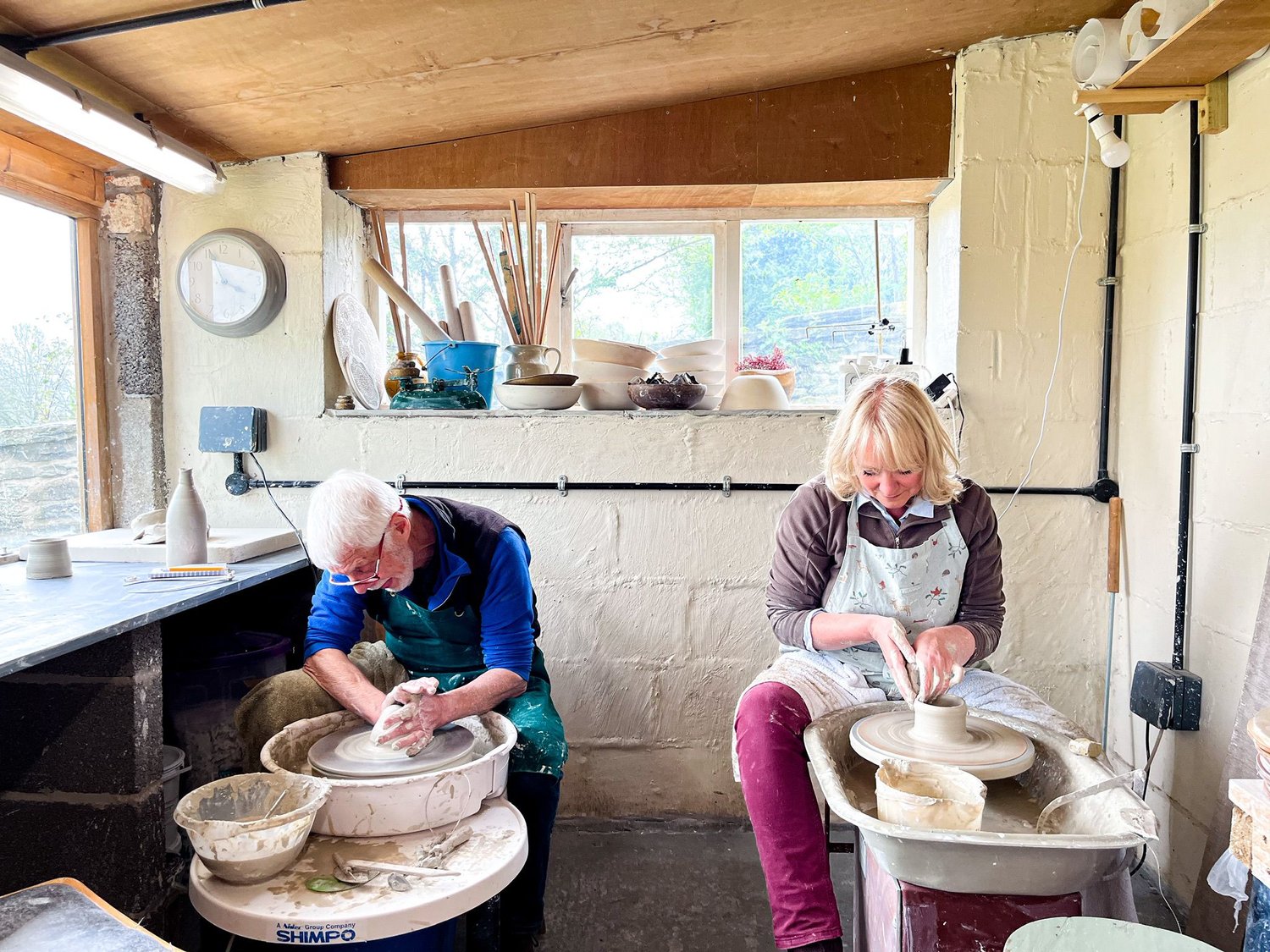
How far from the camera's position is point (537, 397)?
246cm

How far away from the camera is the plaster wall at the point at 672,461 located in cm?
236

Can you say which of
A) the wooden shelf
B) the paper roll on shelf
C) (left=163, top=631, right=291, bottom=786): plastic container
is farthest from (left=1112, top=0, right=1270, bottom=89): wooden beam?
(left=163, top=631, right=291, bottom=786): plastic container

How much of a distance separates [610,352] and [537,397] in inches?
10.5

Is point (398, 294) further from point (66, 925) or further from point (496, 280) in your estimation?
point (66, 925)

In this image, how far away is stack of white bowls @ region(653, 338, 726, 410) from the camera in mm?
2549

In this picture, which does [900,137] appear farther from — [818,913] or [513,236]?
[818,913]

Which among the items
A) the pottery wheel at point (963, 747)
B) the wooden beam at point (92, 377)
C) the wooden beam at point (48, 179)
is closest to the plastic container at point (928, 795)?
the pottery wheel at point (963, 747)

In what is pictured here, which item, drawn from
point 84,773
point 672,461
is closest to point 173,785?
point 84,773

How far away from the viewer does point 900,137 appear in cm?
243

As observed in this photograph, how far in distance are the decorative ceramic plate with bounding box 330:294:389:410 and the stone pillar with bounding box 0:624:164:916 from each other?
115 centimetres

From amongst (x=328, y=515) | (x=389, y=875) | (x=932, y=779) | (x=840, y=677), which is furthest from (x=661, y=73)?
(x=389, y=875)

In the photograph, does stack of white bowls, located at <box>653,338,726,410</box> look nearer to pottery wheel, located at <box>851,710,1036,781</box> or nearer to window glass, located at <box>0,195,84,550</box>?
pottery wheel, located at <box>851,710,1036,781</box>

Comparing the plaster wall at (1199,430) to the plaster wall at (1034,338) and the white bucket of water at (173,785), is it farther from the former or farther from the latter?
the white bucket of water at (173,785)

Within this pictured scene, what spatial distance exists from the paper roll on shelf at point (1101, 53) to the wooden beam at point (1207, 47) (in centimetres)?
13
